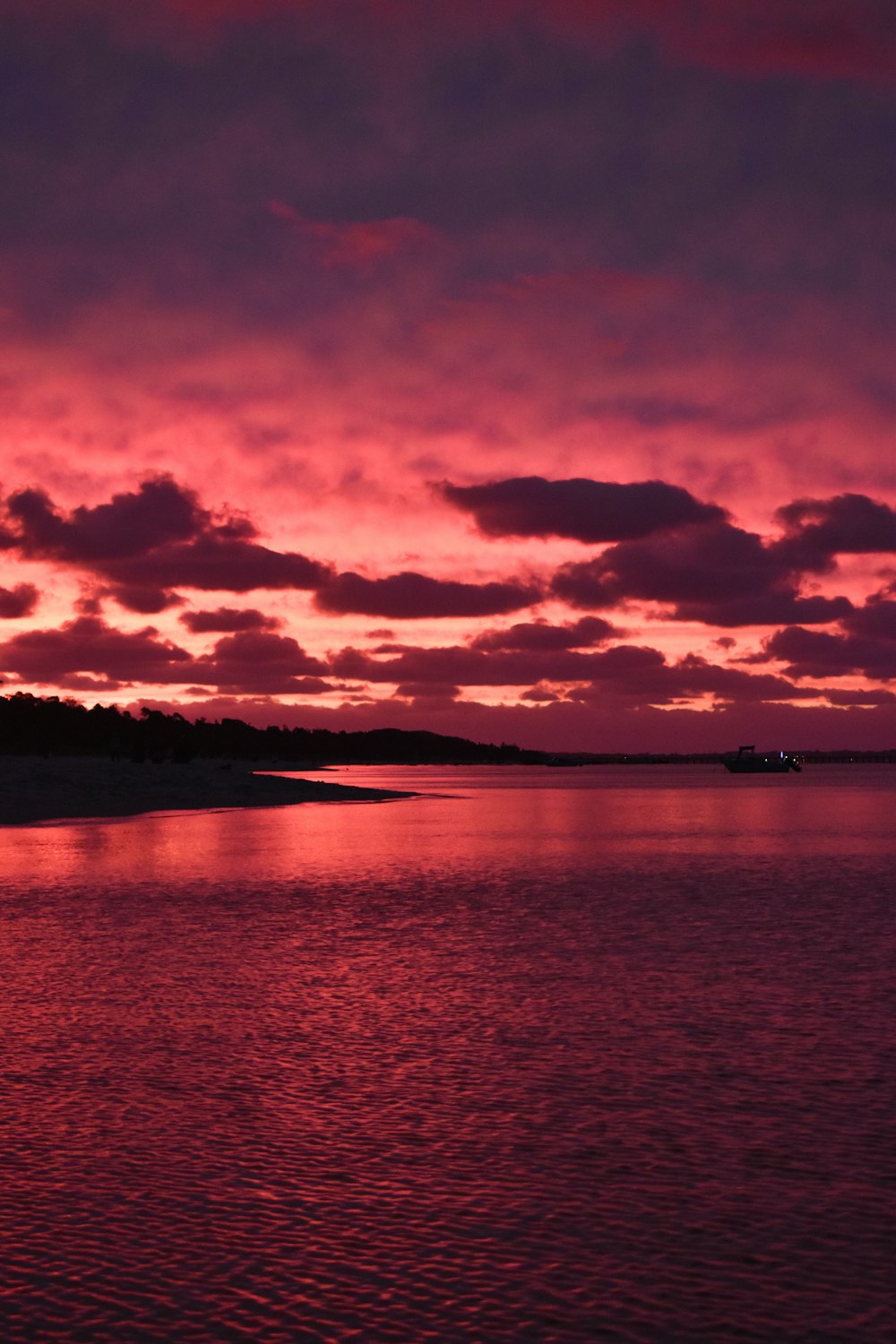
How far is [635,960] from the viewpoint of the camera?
24531 mm

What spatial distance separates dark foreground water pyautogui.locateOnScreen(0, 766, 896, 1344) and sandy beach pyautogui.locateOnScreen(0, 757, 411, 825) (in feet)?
181

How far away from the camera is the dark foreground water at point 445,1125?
9.03 meters

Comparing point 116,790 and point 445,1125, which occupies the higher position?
point 116,790

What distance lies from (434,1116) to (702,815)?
86597mm

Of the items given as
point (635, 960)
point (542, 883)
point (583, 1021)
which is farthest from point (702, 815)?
point (583, 1021)

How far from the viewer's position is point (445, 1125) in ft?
43.8

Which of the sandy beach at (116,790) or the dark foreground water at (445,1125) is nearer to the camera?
the dark foreground water at (445,1125)

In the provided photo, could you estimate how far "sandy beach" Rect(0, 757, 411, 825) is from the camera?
8656 cm

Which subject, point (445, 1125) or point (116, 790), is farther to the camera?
point (116, 790)

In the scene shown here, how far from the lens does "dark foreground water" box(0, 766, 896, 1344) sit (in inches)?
356

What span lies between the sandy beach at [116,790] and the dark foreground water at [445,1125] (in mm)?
55113

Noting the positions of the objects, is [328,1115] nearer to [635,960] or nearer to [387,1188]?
[387,1188]

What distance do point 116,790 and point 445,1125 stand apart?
8647cm

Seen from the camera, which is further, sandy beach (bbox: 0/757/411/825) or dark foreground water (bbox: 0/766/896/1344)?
sandy beach (bbox: 0/757/411/825)
